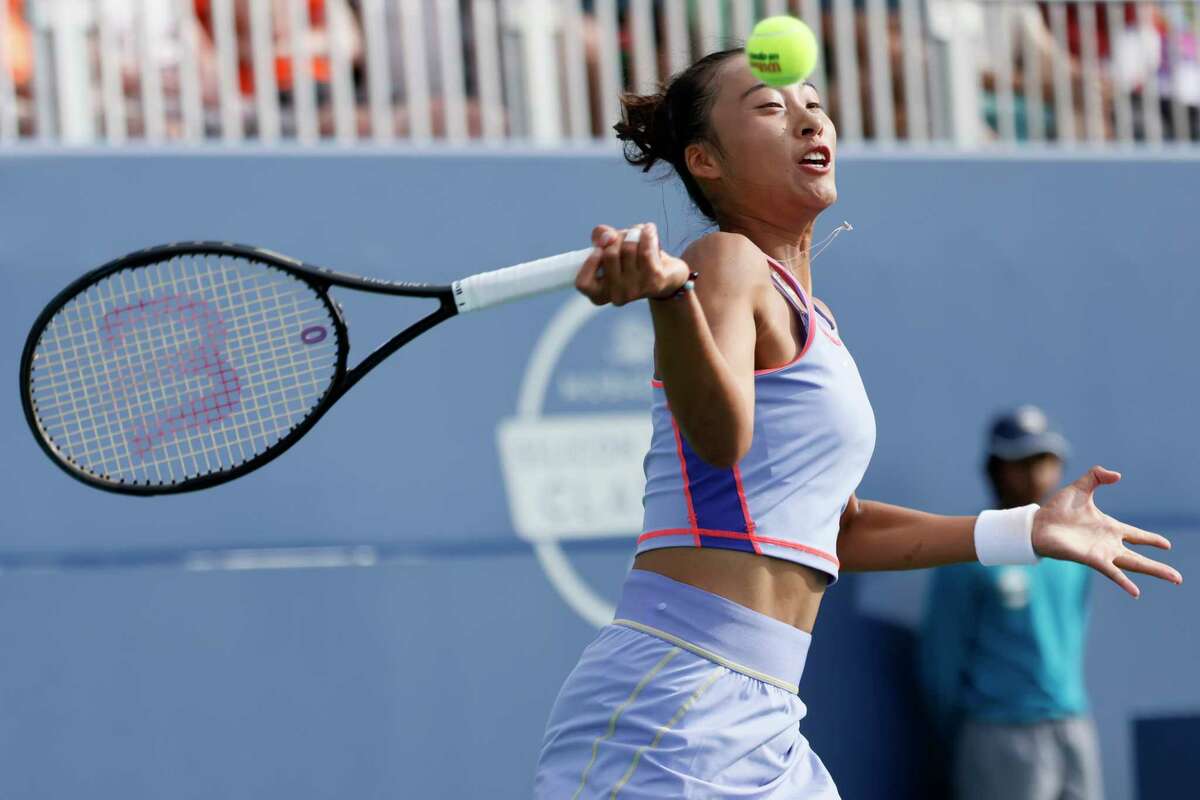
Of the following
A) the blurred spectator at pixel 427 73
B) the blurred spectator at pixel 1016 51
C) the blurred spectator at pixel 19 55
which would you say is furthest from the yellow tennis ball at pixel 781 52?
the blurred spectator at pixel 1016 51

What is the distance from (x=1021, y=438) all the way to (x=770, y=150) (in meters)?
3.13

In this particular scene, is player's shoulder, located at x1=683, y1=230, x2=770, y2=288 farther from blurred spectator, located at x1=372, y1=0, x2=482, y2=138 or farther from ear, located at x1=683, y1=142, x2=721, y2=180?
blurred spectator, located at x1=372, y1=0, x2=482, y2=138

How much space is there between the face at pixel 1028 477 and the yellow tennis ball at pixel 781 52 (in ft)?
10.3

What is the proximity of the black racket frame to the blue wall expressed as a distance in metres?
2.37

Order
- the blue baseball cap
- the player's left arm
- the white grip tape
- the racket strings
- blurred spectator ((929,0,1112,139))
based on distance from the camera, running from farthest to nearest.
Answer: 1. blurred spectator ((929,0,1112,139))
2. the blue baseball cap
3. the racket strings
4. the player's left arm
5. the white grip tape

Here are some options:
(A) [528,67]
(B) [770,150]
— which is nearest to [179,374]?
(B) [770,150]

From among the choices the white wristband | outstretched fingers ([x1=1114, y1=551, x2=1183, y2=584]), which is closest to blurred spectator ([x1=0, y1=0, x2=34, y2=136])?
the white wristband

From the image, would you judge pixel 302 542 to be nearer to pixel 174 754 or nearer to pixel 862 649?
pixel 174 754

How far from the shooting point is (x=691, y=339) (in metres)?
2.21

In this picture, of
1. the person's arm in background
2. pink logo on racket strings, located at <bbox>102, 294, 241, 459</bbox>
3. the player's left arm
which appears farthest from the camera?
the person's arm in background

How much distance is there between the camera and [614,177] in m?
5.71

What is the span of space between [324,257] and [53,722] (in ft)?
5.10

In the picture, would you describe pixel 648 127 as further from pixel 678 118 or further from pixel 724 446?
pixel 724 446

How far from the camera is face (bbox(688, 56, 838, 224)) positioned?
2.63m
